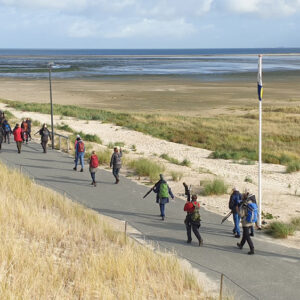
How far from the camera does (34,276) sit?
6.92 metres

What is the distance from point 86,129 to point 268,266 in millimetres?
24818

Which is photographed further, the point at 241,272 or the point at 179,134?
the point at 179,134

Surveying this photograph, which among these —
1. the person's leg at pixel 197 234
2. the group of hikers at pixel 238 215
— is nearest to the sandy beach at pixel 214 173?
the group of hikers at pixel 238 215

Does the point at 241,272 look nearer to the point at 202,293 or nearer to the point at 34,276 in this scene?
the point at 202,293

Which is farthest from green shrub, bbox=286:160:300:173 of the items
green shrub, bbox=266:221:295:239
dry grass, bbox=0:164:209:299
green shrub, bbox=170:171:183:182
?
dry grass, bbox=0:164:209:299

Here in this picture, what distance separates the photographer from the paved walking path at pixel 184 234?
28.2 feet

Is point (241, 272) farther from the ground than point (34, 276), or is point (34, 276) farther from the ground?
point (34, 276)

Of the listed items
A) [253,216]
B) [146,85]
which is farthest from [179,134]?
[146,85]

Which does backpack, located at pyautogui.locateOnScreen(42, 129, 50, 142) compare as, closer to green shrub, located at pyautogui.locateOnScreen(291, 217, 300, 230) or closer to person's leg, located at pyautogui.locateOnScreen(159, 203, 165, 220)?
person's leg, located at pyautogui.locateOnScreen(159, 203, 165, 220)

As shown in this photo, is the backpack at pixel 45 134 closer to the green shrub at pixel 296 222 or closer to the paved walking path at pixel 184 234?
the paved walking path at pixel 184 234

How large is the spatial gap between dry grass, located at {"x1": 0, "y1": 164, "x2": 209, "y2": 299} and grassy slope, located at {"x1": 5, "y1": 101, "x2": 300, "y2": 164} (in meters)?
15.4

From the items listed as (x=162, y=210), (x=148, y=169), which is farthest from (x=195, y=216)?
(x=148, y=169)

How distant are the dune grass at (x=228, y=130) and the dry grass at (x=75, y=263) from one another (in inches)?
605

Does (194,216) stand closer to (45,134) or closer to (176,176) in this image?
(176,176)
